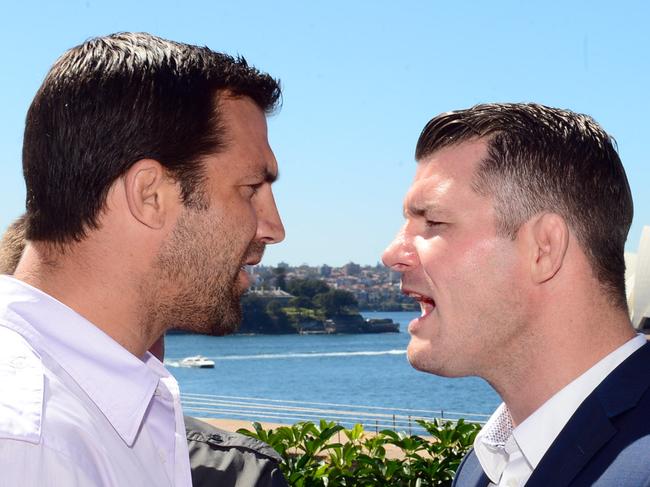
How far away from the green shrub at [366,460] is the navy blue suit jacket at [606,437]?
235 centimetres

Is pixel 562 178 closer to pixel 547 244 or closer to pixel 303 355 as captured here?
pixel 547 244

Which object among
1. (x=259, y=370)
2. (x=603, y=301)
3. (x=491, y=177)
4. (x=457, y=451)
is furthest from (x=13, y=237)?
(x=259, y=370)

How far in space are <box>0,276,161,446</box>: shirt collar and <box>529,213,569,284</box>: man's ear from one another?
1.18 m

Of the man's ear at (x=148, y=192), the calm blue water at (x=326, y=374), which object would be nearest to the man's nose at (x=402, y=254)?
the man's ear at (x=148, y=192)

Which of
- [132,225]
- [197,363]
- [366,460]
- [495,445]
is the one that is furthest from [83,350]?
[197,363]

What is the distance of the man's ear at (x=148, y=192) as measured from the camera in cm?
210

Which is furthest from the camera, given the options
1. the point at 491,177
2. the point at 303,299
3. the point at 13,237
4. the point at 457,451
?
the point at 303,299

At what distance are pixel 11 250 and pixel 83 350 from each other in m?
1.59

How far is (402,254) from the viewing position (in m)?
2.72

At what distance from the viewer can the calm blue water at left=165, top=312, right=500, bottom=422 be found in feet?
278

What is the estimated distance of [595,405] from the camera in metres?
2.31

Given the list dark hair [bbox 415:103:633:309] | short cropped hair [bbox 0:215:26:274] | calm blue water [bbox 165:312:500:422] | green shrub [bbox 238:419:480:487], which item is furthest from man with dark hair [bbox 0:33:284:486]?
calm blue water [bbox 165:312:500:422]

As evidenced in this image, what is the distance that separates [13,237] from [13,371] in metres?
1.89

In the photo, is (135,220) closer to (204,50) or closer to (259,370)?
(204,50)
